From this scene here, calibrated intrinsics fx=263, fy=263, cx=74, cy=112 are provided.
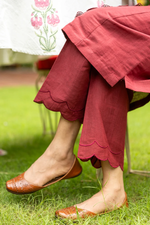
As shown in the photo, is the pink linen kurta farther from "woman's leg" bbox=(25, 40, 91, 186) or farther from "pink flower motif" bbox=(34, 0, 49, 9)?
"pink flower motif" bbox=(34, 0, 49, 9)

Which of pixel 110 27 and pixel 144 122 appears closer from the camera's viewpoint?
pixel 110 27

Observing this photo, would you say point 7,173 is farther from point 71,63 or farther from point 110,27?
point 110,27

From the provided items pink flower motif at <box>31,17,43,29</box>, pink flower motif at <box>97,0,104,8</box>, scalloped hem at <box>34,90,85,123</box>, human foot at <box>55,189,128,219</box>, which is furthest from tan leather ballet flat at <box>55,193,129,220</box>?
pink flower motif at <box>97,0,104,8</box>

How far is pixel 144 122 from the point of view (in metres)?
3.23

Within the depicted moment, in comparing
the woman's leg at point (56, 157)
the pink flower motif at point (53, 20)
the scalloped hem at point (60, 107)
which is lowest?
the woman's leg at point (56, 157)

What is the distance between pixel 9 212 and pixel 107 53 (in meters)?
0.65

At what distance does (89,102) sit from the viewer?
898 mm

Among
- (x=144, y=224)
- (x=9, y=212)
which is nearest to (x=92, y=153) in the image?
(x=144, y=224)

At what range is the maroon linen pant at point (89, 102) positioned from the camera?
875mm

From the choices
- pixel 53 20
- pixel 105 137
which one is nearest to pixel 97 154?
pixel 105 137

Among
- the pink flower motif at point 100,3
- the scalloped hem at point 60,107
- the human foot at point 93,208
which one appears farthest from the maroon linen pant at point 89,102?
the pink flower motif at point 100,3

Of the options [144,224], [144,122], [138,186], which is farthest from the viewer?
[144,122]

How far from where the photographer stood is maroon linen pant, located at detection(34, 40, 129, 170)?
88 centimetres

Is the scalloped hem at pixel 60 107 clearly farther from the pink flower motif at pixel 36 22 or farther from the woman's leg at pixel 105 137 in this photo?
the pink flower motif at pixel 36 22
